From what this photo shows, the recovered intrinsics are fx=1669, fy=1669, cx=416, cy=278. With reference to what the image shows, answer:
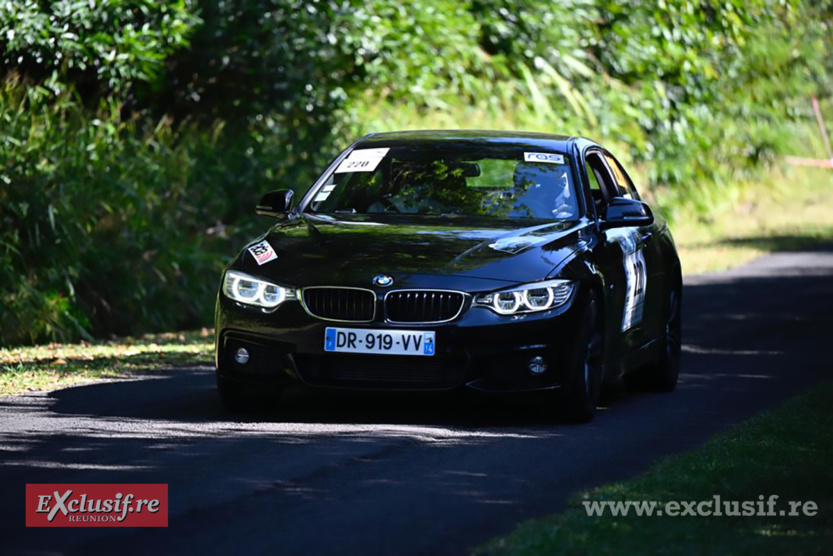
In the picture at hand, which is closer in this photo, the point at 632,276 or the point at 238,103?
the point at 632,276

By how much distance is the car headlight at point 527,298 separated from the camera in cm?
865

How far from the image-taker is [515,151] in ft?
33.8

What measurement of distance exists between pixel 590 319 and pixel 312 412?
165cm

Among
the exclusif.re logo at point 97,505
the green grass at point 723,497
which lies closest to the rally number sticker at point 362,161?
the green grass at point 723,497

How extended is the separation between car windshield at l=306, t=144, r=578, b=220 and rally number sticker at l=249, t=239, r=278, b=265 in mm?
839

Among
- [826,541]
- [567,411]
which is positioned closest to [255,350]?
[567,411]

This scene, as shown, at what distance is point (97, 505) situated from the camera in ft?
21.5

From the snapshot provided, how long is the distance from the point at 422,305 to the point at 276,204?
174 cm

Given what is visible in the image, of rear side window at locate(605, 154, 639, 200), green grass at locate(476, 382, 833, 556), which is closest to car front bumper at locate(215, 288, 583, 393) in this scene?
green grass at locate(476, 382, 833, 556)

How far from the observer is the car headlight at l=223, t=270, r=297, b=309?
878 cm

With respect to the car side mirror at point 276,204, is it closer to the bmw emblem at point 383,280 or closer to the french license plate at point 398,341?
the bmw emblem at point 383,280

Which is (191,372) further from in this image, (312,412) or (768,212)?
(768,212)

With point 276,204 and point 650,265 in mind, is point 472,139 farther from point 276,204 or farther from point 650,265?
point 650,265

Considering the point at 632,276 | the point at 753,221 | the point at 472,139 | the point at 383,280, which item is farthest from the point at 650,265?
the point at 753,221
